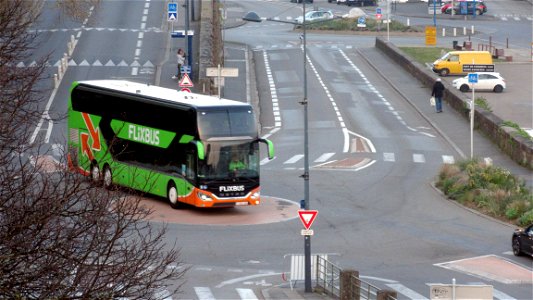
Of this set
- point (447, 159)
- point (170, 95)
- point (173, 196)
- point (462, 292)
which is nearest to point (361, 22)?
point (447, 159)

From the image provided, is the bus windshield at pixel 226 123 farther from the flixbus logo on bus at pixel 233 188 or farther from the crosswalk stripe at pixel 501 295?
the crosswalk stripe at pixel 501 295

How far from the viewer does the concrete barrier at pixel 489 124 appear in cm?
4744

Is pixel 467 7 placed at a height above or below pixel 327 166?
below

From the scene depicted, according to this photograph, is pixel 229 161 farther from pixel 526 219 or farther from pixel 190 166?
pixel 526 219

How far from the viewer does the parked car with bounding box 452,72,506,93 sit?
65688 millimetres

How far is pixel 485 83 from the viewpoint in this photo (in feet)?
216

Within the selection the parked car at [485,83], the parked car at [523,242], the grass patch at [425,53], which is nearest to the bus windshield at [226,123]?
the parked car at [523,242]

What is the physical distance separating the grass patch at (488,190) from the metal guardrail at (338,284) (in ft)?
30.7

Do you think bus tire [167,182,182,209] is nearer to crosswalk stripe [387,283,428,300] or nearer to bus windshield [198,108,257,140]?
bus windshield [198,108,257,140]

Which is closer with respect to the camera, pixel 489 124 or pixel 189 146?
pixel 189 146

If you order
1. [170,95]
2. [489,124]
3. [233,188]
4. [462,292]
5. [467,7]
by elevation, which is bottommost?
[467,7]

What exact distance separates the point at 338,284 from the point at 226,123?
8878 mm

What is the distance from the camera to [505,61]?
257ft

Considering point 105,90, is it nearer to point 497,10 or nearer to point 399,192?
point 399,192
